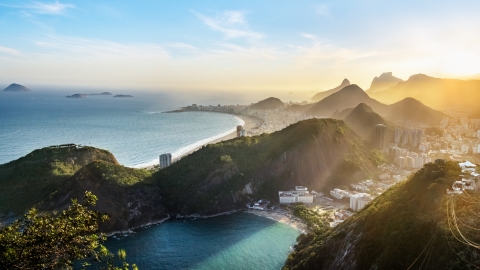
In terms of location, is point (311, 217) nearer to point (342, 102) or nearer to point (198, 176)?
point (198, 176)

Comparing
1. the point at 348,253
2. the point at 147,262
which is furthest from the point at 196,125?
the point at 348,253

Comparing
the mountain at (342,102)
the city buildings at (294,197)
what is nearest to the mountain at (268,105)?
the mountain at (342,102)

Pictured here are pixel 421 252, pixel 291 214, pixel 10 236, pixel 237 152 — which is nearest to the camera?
pixel 10 236

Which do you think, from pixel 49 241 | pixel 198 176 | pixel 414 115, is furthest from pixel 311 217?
pixel 414 115

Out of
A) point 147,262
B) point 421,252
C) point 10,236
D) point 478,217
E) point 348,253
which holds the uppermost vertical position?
point 10,236

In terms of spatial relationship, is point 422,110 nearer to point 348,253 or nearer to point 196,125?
point 196,125

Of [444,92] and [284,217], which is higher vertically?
[444,92]
